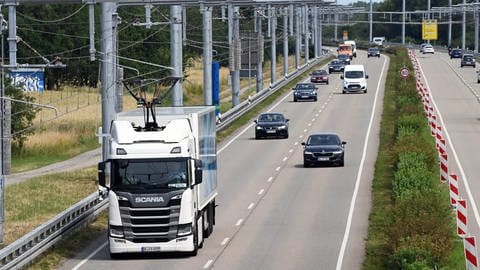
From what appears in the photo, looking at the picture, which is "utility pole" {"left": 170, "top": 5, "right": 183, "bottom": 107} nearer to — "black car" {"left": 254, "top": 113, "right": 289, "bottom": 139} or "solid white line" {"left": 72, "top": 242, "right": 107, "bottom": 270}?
"black car" {"left": 254, "top": 113, "right": 289, "bottom": 139}

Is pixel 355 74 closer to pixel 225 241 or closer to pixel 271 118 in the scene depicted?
pixel 271 118

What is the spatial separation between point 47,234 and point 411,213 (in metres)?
8.42

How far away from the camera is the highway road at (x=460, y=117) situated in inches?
1625

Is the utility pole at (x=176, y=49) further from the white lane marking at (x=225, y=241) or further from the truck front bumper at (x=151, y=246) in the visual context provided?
the truck front bumper at (x=151, y=246)

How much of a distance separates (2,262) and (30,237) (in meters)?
2.06

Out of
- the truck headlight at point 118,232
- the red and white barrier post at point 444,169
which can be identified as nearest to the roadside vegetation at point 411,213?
the red and white barrier post at point 444,169

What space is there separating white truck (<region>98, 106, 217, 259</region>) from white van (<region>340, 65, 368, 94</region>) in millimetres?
62323

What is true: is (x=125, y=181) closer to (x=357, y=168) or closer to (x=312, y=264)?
(x=312, y=264)

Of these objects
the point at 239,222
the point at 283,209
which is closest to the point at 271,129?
the point at 283,209

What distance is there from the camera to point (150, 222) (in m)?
28.4

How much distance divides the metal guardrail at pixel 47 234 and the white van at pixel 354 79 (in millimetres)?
55769

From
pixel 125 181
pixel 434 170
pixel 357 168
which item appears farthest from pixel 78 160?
pixel 125 181

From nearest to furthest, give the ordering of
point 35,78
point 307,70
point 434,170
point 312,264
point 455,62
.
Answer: point 312,264
point 434,170
point 35,78
point 307,70
point 455,62

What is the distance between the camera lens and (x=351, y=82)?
9088 centimetres
